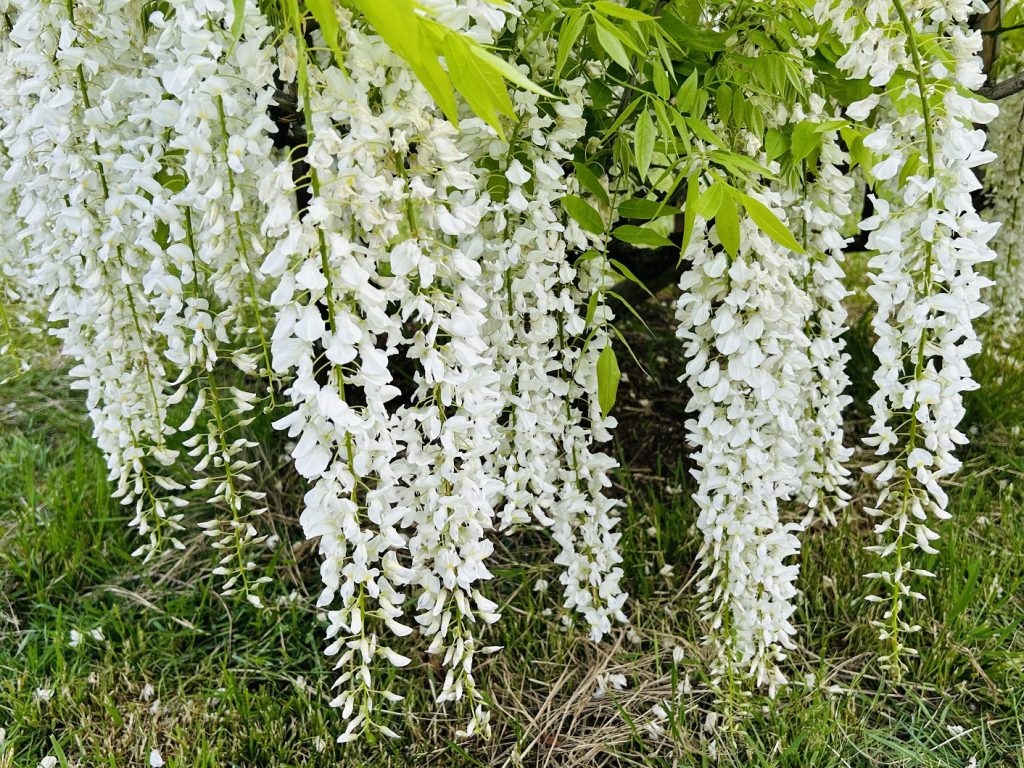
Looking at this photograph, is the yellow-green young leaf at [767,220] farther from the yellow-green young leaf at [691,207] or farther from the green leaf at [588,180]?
the green leaf at [588,180]

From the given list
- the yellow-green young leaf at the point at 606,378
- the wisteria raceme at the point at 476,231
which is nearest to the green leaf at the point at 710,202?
the wisteria raceme at the point at 476,231

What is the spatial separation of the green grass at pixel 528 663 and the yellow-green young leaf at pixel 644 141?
1.29 m

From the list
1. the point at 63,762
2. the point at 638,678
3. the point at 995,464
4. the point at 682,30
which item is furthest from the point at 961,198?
the point at 63,762

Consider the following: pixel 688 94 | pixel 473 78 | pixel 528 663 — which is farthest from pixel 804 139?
pixel 528 663

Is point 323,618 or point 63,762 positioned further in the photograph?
point 323,618

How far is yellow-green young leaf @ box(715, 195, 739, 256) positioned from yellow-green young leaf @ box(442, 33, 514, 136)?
45 cm

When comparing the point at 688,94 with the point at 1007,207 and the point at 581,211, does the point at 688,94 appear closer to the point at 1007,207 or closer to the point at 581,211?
the point at 581,211

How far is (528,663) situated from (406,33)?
1.76 metres

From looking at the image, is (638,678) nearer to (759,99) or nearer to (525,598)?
(525,598)

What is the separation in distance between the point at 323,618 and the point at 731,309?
4.62ft

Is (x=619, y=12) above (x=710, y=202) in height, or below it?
A: above

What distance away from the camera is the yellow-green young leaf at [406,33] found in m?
1.00

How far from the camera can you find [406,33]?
1.02m

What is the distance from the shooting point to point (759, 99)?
69.0 inches
